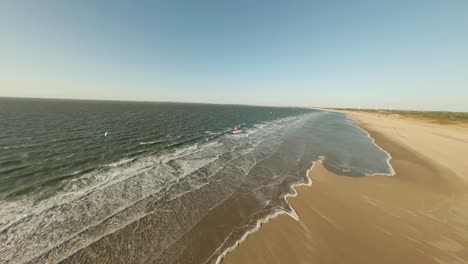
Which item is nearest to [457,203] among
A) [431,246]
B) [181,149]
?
[431,246]

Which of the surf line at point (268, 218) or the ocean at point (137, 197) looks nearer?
the surf line at point (268, 218)

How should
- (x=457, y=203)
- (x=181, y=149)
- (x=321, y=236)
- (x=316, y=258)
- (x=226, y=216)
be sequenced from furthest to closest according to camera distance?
(x=181, y=149), (x=457, y=203), (x=226, y=216), (x=321, y=236), (x=316, y=258)

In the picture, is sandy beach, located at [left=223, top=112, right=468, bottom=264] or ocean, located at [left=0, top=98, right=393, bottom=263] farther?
ocean, located at [left=0, top=98, right=393, bottom=263]

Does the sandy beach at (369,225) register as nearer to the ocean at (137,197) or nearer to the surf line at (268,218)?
the surf line at (268,218)

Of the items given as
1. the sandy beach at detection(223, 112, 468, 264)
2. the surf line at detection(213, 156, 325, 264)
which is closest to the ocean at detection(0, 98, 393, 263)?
the surf line at detection(213, 156, 325, 264)

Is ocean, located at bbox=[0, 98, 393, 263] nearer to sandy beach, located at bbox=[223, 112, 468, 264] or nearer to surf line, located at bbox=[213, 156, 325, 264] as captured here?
surf line, located at bbox=[213, 156, 325, 264]

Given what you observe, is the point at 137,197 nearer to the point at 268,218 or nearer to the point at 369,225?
the point at 268,218

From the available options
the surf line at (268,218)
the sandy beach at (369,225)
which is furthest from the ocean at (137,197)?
the sandy beach at (369,225)

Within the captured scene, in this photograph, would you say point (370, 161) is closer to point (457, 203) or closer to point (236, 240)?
point (457, 203)
